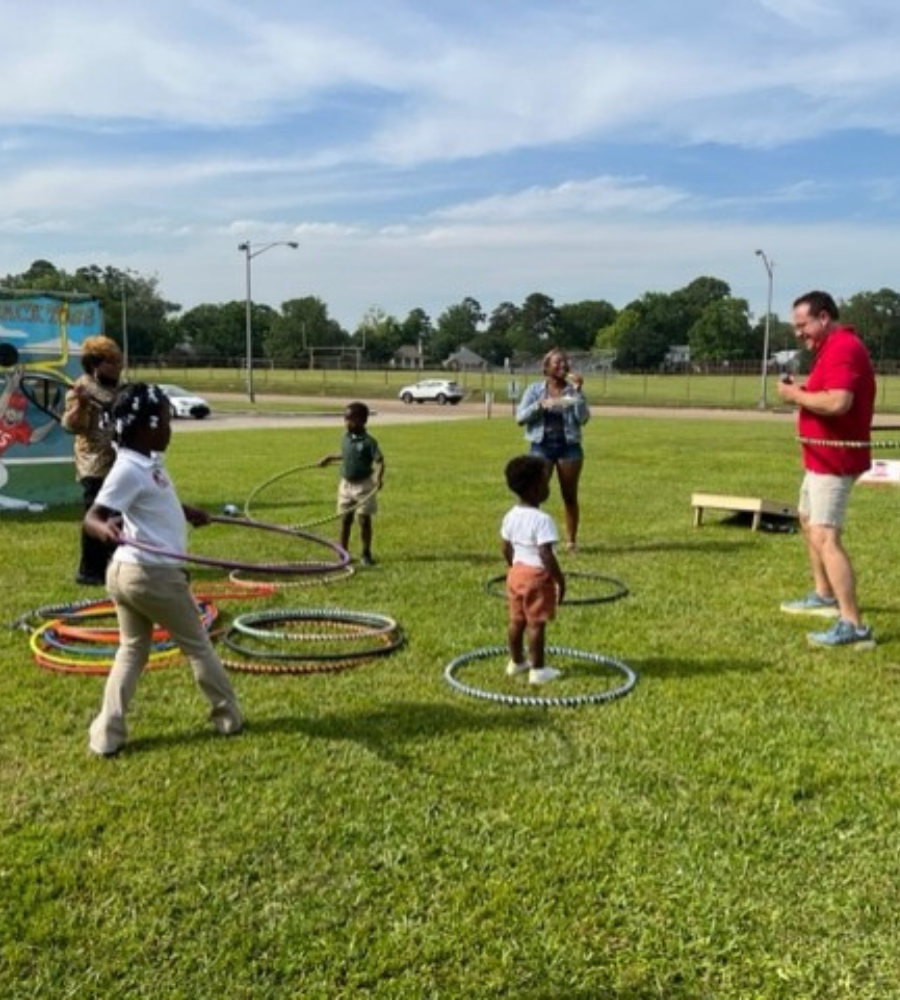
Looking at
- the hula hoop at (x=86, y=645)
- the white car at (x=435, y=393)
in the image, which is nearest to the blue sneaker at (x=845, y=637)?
the hula hoop at (x=86, y=645)

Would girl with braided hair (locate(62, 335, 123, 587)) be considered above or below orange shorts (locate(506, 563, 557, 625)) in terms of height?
above

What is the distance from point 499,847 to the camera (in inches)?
160

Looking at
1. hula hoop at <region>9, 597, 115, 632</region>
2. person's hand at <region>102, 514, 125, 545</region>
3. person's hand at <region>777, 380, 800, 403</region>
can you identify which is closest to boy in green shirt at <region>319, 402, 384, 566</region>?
hula hoop at <region>9, 597, 115, 632</region>

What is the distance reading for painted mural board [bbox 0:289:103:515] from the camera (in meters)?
12.2

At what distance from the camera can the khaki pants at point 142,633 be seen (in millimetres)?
4848

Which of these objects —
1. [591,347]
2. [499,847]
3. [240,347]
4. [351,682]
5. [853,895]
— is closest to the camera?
[853,895]

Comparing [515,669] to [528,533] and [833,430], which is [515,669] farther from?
[833,430]

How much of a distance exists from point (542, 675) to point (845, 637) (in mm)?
2266

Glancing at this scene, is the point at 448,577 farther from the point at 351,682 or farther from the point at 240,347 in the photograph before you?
the point at 240,347

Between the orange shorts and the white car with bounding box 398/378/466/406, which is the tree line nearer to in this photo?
the white car with bounding box 398/378/466/406

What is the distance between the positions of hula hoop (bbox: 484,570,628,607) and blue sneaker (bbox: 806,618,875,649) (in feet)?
5.92

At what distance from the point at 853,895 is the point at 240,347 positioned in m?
142

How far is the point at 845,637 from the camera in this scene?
22.8 ft

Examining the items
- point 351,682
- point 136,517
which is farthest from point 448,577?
point 136,517
